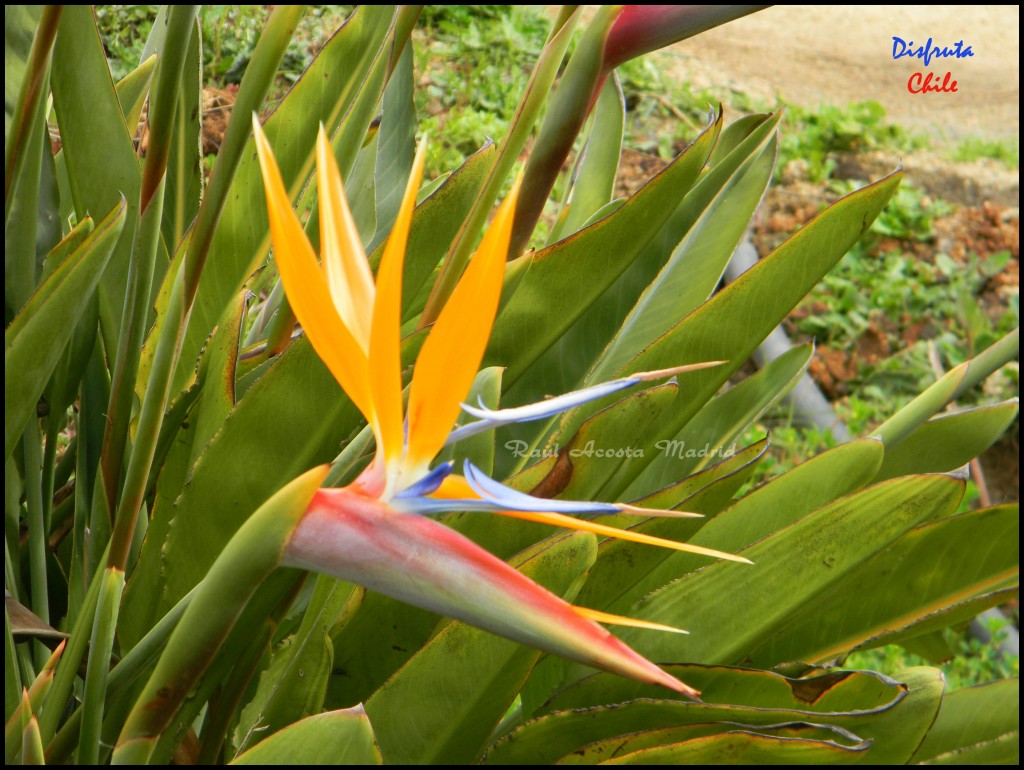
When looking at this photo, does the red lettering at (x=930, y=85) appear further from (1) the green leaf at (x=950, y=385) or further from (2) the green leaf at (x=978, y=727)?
(2) the green leaf at (x=978, y=727)

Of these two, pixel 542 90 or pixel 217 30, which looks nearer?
pixel 542 90

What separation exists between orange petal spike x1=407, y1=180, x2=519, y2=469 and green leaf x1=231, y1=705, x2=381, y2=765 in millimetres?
134

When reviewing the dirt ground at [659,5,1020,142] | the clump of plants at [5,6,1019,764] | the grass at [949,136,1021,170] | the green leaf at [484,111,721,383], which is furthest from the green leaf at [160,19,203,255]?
the grass at [949,136,1021,170]

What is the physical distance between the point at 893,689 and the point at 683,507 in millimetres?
173

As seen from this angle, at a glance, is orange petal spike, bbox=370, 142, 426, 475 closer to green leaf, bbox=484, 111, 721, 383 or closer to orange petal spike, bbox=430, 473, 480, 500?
orange petal spike, bbox=430, 473, 480, 500

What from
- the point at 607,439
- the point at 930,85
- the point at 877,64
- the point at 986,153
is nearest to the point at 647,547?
the point at 607,439

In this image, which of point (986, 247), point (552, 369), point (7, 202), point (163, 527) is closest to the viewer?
point (7, 202)

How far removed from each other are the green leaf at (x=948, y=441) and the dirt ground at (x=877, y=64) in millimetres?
2025

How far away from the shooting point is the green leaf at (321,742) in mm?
398

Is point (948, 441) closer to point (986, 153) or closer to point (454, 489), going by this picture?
point (454, 489)

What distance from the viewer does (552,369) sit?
31.1 inches

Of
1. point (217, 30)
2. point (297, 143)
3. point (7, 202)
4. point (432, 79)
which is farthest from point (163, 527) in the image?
point (432, 79)

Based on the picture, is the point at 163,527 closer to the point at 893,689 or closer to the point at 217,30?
the point at 893,689

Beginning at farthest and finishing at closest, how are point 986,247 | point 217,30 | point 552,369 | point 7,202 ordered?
point 986,247 < point 217,30 < point 552,369 < point 7,202
